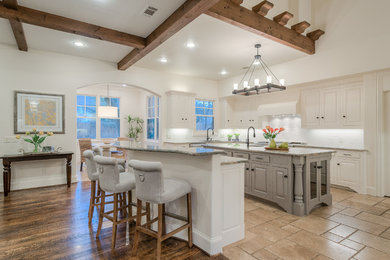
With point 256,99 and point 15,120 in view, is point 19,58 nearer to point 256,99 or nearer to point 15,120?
point 15,120

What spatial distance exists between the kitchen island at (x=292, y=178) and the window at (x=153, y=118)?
196 inches

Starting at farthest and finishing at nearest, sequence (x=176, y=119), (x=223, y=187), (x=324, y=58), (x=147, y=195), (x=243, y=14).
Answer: (x=176, y=119), (x=324, y=58), (x=243, y=14), (x=223, y=187), (x=147, y=195)

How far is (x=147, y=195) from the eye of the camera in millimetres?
2045

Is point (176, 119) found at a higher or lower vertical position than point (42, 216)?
higher

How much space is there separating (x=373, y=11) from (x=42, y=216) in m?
6.70

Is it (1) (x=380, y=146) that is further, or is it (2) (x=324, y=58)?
(2) (x=324, y=58)

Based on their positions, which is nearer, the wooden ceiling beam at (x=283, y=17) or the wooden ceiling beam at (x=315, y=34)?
the wooden ceiling beam at (x=283, y=17)

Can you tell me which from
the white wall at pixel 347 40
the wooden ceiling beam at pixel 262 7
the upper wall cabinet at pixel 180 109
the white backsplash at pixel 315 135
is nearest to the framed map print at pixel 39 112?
the upper wall cabinet at pixel 180 109

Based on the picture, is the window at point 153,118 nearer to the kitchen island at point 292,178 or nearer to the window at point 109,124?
the window at point 109,124

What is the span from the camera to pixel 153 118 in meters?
8.59

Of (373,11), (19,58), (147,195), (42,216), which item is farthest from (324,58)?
(19,58)

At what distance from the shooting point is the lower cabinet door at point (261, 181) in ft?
11.8

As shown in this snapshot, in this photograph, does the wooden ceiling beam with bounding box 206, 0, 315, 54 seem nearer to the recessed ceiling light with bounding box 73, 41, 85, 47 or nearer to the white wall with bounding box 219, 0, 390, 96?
the white wall with bounding box 219, 0, 390, 96

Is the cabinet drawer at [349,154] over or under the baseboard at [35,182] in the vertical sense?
over
